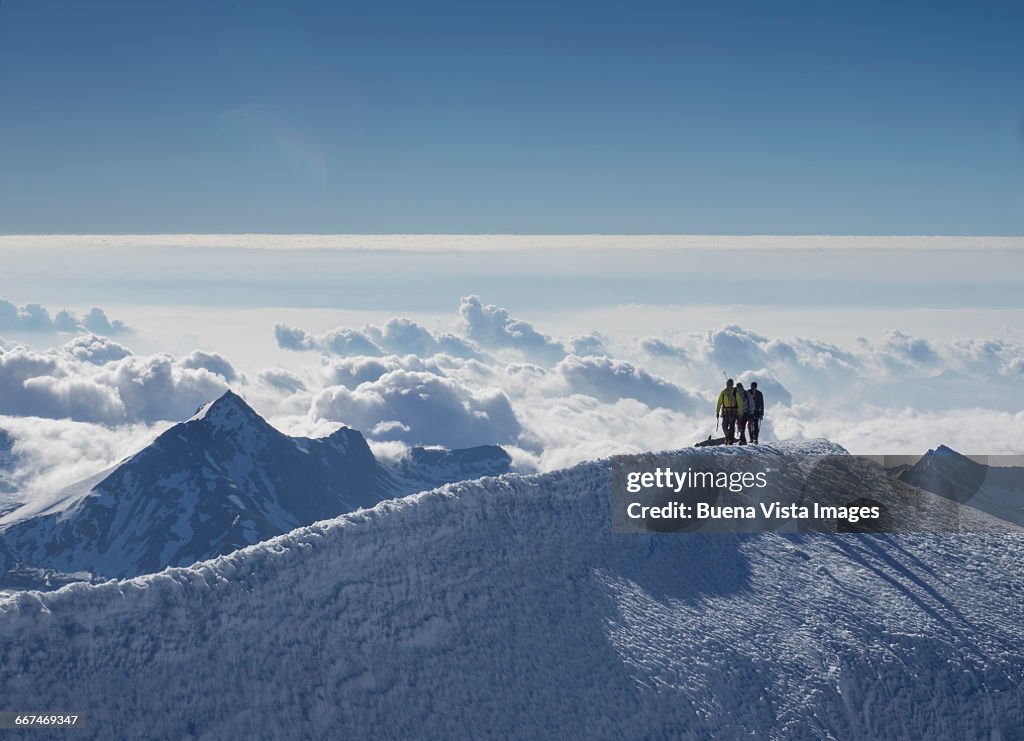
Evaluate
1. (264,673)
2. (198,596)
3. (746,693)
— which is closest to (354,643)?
(264,673)

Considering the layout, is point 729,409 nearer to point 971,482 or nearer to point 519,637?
point 971,482

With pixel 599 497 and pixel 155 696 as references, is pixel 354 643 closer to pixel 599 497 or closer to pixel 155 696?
pixel 155 696

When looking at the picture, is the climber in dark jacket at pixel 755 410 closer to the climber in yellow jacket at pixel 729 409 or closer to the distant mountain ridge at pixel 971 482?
the climber in yellow jacket at pixel 729 409

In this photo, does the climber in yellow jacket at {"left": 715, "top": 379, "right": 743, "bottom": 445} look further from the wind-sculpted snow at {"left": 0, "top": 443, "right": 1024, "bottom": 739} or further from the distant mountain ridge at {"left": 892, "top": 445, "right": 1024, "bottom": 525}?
the distant mountain ridge at {"left": 892, "top": 445, "right": 1024, "bottom": 525}

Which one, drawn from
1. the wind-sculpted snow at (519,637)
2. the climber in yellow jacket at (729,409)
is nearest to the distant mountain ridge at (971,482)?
the wind-sculpted snow at (519,637)

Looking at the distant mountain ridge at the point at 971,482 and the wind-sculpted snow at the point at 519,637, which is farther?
the distant mountain ridge at the point at 971,482
